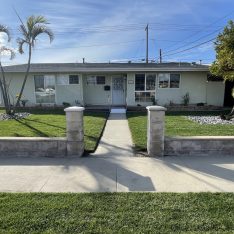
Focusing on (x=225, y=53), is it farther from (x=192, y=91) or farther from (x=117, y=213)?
(x=117, y=213)

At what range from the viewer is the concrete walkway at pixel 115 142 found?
602 centimetres

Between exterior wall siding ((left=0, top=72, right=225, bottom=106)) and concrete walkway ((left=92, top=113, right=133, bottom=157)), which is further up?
exterior wall siding ((left=0, top=72, right=225, bottom=106))

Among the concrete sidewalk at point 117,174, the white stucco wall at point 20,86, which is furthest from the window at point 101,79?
the concrete sidewalk at point 117,174

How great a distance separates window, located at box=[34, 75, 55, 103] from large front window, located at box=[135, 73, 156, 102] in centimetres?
561

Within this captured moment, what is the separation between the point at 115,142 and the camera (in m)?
7.04

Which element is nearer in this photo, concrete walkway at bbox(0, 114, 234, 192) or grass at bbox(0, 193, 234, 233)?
grass at bbox(0, 193, 234, 233)

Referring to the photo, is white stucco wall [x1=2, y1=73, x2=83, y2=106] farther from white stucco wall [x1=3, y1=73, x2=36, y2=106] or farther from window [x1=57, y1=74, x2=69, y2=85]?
window [x1=57, y1=74, x2=69, y2=85]

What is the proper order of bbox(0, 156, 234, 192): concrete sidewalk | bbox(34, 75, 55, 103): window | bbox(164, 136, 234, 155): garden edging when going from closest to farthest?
bbox(0, 156, 234, 192): concrete sidewalk, bbox(164, 136, 234, 155): garden edging, bbox(34, 75, 55, 103): window

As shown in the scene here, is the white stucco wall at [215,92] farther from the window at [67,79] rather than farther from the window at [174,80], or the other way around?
the window at [67,79]

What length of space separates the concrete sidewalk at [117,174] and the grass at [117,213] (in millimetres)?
314

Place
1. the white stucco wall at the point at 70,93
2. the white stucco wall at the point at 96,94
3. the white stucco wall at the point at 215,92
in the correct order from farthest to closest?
the white stucco wall at the point at 96,94 < the white stucco wall at the point at 70,93 < the white stucco wall at the point at 215,92

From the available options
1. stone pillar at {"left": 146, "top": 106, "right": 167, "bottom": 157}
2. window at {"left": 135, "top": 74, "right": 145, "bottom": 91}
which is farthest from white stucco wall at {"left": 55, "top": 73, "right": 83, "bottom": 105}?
stone pillar at {"left": 146, "top": 106, "right": 167, "bottom": 157}

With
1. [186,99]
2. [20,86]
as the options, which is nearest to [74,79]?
[20,86]

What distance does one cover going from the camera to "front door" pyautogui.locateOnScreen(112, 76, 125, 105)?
16.9 meters
